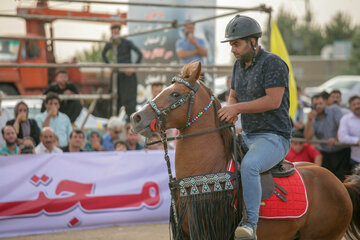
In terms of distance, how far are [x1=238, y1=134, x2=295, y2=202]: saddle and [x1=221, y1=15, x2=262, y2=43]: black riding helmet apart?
917mm

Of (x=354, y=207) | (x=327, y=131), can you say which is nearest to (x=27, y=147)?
(x=354, y=207)

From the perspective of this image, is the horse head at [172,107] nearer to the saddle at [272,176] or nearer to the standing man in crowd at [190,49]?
the saddle at [272,176]

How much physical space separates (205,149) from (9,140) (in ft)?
15.3

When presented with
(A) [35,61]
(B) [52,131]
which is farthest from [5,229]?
(A) [35,61]

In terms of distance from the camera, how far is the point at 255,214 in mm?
4168

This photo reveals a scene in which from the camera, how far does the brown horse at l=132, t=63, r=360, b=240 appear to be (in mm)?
4133

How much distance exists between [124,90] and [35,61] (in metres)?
5.62

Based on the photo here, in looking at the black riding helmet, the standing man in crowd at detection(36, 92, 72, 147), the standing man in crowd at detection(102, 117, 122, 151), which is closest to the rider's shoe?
the black riding helmet

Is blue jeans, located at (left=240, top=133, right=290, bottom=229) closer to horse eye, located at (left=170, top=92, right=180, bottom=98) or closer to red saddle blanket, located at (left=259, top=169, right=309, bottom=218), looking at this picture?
red saddle blanket, located at (left=259, top=169, right=309, bottom=218)

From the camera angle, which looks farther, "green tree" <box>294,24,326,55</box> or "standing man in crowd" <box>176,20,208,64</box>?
"green tree" <box>294,24,326,55</box>

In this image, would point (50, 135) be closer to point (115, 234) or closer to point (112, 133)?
point (112, 133)

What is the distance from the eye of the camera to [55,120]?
8.76 m

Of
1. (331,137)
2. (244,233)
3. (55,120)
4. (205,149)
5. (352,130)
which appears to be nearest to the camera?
(244,233)

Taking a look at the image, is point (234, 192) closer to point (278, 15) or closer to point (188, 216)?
point (188, 216)
